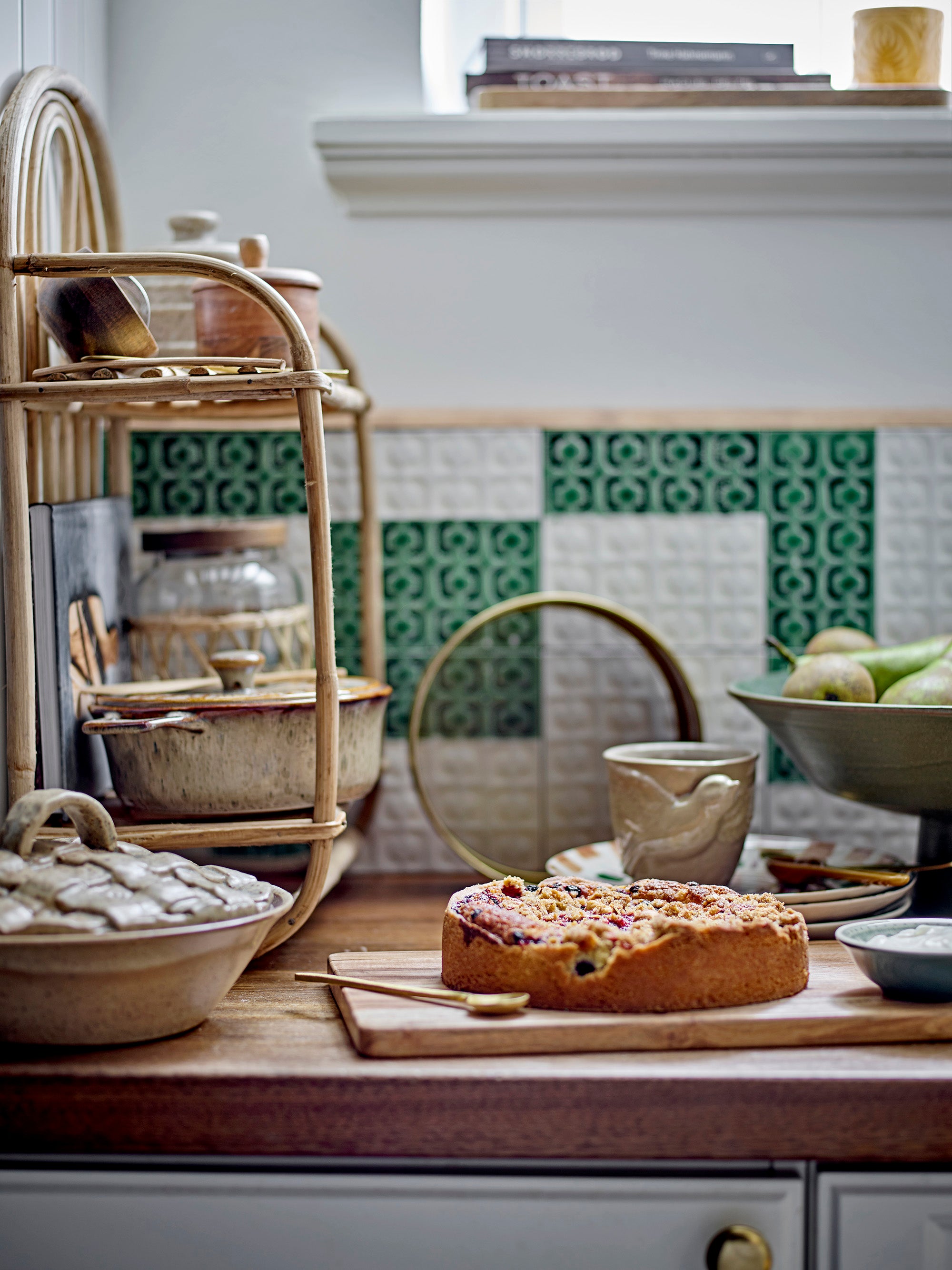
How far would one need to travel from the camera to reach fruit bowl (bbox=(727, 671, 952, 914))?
965mm

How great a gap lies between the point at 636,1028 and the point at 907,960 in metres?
0.19

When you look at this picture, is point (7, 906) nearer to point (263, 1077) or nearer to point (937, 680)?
point (263, 1077)

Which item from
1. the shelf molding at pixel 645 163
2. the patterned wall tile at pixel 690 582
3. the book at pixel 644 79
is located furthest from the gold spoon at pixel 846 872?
the book at pixel 644 79

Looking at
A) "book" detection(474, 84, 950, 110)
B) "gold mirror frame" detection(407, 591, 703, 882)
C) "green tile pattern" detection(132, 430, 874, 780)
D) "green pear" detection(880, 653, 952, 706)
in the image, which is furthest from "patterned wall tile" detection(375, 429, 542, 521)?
"green pear" detection(880, 653, 952, 706)

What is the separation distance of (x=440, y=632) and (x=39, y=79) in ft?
2.20

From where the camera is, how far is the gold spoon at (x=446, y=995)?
773mm

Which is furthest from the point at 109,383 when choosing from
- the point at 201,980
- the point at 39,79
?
the point at 201,980

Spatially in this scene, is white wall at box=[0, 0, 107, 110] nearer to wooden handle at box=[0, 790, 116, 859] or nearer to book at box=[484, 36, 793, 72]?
book at box=[484, 36, 793, 72]

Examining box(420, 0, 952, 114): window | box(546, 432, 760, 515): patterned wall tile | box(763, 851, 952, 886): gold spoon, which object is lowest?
box(763, 851, 952, 886): gold spoon

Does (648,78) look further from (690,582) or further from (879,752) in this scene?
(879,752)

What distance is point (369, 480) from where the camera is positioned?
1.28 metres

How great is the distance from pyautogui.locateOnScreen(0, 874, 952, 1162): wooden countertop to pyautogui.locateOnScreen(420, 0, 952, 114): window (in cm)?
115

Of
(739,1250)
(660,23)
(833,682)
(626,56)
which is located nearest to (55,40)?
(626,56)

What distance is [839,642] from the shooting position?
120 cm
